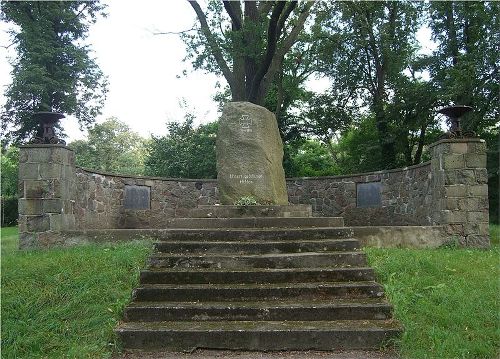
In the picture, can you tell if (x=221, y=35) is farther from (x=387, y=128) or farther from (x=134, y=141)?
(x=134, y=141)

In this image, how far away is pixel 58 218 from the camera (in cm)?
760

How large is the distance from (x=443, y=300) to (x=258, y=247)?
7.17ft

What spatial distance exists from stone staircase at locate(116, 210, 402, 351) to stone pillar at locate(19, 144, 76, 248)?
2751mm

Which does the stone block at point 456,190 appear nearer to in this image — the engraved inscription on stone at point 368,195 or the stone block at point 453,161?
the stone block at point 453,161

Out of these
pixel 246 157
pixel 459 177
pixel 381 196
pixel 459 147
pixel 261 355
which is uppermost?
pixel 459 147

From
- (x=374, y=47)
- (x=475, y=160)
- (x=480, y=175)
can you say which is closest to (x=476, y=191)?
(x=480, y=175)

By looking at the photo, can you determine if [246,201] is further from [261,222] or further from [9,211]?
[9,211]

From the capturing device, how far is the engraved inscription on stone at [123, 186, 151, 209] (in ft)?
36.8

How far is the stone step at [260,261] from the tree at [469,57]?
10758 millimetres

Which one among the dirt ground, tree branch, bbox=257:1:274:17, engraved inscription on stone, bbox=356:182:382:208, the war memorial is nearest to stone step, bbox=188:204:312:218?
the war memorial

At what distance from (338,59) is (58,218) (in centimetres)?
1453

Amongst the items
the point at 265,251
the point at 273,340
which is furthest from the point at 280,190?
the point at 273,340

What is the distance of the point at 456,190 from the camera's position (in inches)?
304

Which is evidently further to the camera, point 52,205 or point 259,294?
point 52,205
